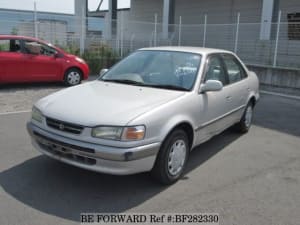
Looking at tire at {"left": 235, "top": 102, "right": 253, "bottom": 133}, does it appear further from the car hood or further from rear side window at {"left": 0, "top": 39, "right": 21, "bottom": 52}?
rear side window at {"left": 0, "top": 39, "right": 21, "bottom": 52}

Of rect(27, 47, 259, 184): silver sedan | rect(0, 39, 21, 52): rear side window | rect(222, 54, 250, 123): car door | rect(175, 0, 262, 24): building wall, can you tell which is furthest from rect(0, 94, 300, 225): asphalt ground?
rect(175, 0, 262, 24): building wall

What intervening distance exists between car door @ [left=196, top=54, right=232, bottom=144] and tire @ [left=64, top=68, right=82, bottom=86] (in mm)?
6246

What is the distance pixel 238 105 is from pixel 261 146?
775 mm

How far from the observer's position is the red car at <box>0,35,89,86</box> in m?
9.02

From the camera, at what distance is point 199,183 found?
3.87 metres

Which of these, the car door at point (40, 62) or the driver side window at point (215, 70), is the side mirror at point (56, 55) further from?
the driver side window at point (215, 70)

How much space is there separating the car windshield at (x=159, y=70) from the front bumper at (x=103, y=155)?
1.12 metres

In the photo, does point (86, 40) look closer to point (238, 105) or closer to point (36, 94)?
point (36, 94)

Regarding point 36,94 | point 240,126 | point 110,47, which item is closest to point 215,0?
point 110,47

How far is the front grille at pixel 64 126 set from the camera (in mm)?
3309

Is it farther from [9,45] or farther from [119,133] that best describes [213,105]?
[9,45]

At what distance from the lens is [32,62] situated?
9.31 m

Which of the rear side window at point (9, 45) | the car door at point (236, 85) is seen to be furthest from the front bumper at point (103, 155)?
the rear side window at point (9, 45)

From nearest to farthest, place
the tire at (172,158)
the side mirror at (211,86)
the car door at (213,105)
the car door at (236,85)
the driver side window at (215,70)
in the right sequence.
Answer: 1. the tire at (172,158)
2. the side mirror at (211,86)
3. the car door at (213,105)
4. the driver side window at (215,70)
5. the car door at (236,85)
